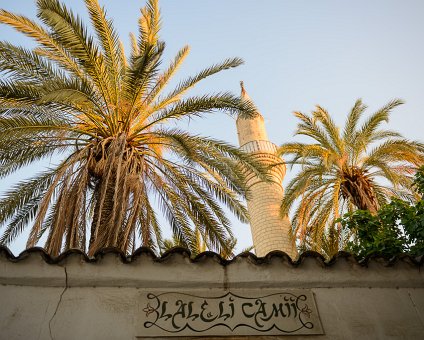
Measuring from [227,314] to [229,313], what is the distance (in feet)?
0.06

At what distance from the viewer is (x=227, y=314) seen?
3426mm

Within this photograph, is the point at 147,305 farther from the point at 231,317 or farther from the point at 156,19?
the point at 156,19

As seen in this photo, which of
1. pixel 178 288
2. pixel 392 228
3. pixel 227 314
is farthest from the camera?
pixel 392 228

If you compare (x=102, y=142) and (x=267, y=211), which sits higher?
(x=267, y=211)

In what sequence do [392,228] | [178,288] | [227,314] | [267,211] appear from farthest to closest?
[267,211] → [392,228] → [178,288] → [227,314]

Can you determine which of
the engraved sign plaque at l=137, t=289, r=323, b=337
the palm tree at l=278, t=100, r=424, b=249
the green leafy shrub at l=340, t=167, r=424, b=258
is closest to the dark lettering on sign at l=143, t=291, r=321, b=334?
A: the engraved sign plaque at l=137, t=289, r=323, b=337

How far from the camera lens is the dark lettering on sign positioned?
3.35 meters

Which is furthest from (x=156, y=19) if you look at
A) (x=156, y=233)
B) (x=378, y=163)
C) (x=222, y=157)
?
(x=378, y=163)

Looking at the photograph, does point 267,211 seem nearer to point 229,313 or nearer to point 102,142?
point 102,142

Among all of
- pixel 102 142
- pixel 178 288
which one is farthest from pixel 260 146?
pixel 178 288

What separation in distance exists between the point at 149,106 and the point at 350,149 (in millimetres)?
5914

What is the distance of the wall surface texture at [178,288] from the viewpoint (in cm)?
329

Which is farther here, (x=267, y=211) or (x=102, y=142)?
(x=267, y=211)

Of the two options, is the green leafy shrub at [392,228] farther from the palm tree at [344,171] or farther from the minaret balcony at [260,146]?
the minaret balcony at [260,146]
